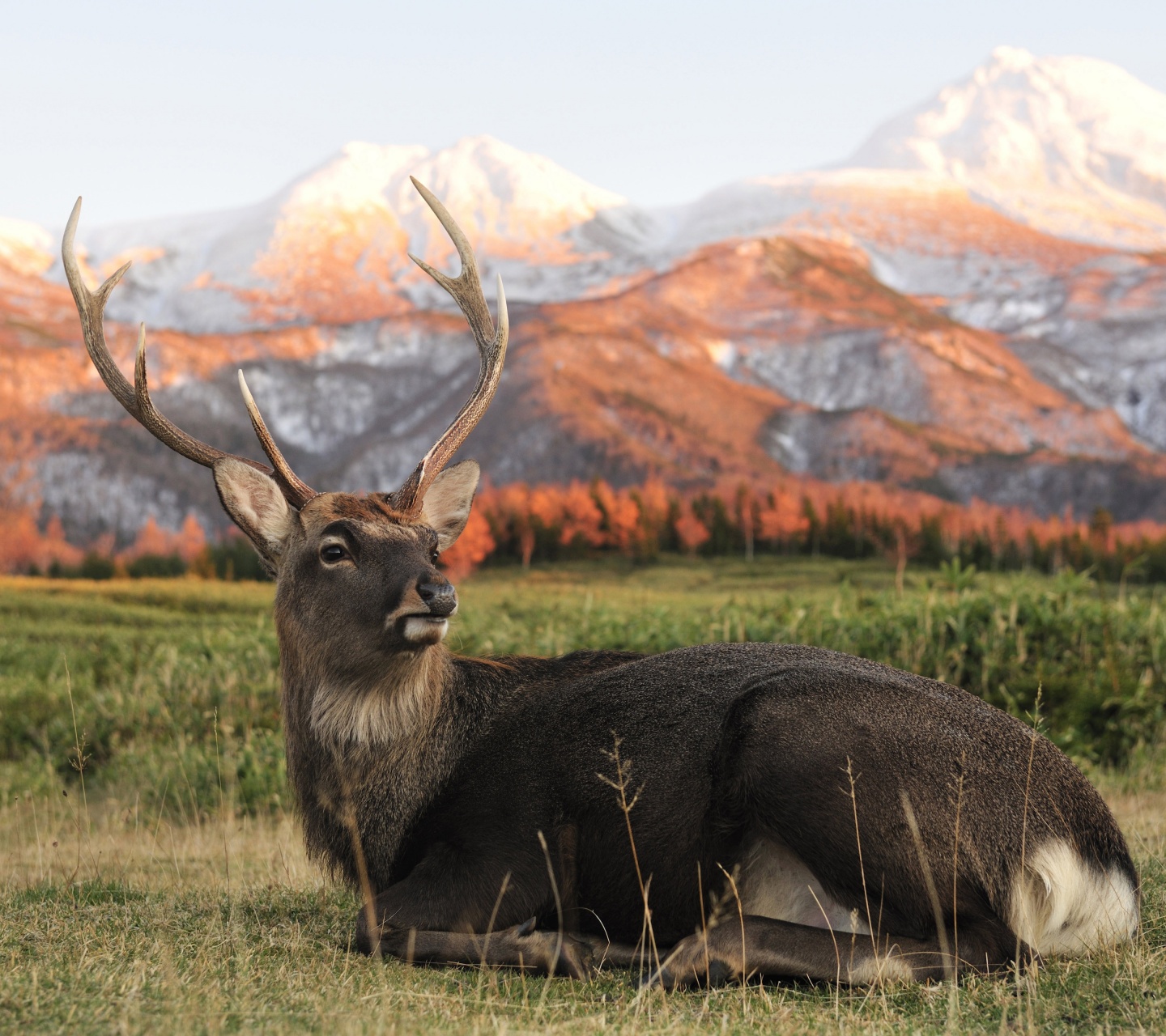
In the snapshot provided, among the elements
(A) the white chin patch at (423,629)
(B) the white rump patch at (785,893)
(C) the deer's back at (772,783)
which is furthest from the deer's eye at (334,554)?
(B) the white rump patch at (785,893)

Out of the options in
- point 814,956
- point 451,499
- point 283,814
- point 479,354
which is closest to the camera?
point 814,956

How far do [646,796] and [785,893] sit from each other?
629 mm

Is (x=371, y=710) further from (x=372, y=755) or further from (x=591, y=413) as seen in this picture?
(x=591, y=413)

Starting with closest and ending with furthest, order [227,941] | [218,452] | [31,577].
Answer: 1. [227,941]
2. [218,452]
3. [31,577]

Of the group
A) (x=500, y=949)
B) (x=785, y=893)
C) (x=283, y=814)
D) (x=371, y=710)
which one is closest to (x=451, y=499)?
(x=371, y=710)

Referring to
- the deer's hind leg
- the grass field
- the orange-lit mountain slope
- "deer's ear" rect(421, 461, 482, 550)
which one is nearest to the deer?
the deer's hind leg

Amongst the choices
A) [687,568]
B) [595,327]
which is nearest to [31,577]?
[687,568]

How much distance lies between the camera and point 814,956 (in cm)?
399

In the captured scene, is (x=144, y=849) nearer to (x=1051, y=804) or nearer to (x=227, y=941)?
(x=227, y=941)

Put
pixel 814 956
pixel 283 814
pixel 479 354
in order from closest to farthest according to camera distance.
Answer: pixel 814 956, pixel 479 354, pixel 283 814

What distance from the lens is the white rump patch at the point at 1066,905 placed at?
416 centimetres

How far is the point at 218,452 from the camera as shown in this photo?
5551 millimetres

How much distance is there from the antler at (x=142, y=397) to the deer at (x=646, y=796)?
29 millimetres

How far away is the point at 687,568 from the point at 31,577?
15.5m
